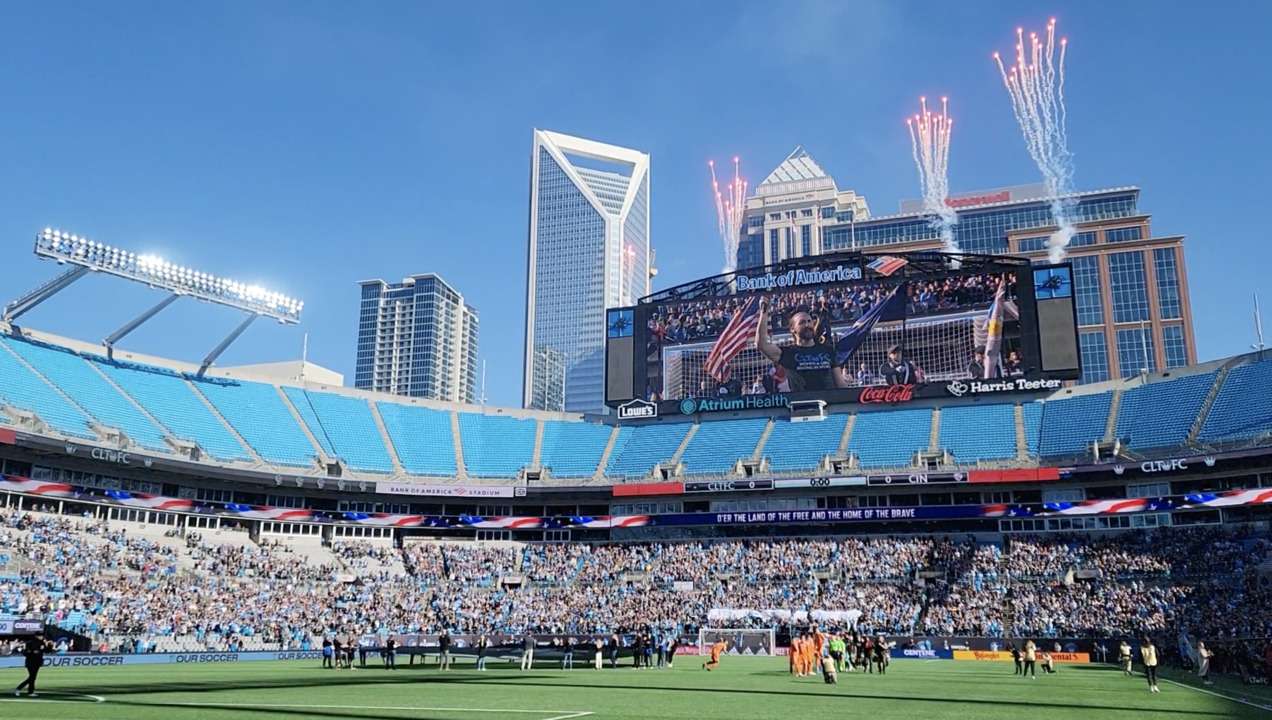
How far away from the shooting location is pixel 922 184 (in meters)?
184

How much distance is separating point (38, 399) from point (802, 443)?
54372mm

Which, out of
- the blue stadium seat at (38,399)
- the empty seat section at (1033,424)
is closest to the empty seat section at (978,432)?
the empty seat section at (1033,424)

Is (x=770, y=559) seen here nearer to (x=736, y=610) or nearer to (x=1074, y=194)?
(x=736, y=610)

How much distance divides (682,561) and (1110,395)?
35310 millimetres

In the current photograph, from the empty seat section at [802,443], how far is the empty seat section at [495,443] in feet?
69.7

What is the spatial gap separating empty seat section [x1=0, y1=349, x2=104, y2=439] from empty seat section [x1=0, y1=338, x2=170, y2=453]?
1.15m

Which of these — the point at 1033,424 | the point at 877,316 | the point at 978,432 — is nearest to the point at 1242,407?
the point at 1033,424

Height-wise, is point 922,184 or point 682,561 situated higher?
point 922,184

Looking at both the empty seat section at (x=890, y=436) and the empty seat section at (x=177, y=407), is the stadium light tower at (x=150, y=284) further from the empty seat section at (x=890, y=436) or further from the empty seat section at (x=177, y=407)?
the empty seat section at (x=890, y=436)

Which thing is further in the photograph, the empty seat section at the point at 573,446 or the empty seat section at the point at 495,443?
the empty seat section at the point at 495,443

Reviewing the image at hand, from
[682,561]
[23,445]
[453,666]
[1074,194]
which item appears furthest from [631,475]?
[1074,194]

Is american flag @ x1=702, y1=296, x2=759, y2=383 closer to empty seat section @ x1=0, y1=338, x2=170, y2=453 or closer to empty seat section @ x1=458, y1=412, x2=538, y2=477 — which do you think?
empty seat section @ x1=458, y1=412, x2=538, y2=477

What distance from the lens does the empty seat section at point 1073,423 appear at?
222 feet

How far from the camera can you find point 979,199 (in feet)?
599
